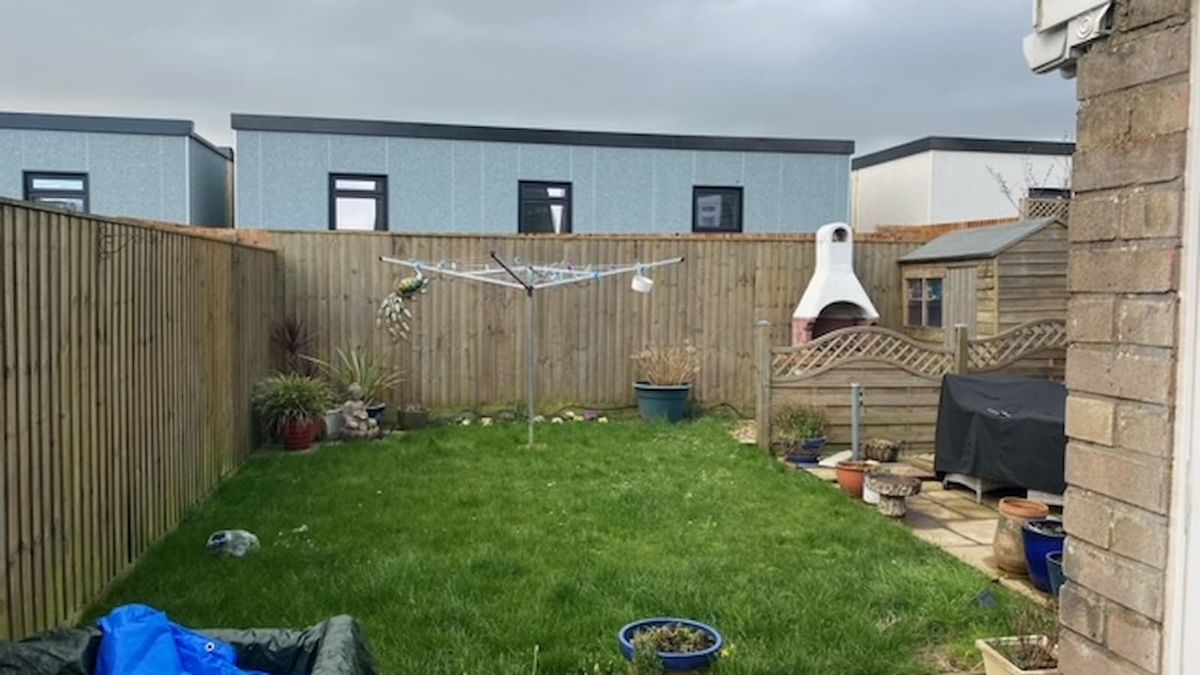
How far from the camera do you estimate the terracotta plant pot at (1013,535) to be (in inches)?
179

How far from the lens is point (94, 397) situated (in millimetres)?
3938

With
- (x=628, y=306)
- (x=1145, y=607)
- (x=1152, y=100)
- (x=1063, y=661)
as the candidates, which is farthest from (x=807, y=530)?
(x=628, y=306)

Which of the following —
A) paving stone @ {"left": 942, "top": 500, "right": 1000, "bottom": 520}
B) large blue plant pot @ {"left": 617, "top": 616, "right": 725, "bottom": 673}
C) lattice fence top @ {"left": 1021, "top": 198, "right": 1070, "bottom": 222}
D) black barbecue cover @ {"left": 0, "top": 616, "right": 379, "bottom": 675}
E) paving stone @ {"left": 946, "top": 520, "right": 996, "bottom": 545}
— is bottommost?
paving stone @ {"left": 946, "top": 520, "right": 996, "bottom": 545}

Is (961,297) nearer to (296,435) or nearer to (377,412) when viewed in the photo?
(377,412)

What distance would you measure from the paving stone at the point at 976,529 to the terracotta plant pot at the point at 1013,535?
580 millimetres

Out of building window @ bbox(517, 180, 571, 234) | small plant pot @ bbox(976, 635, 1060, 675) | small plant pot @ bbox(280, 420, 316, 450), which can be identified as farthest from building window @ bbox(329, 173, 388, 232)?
small plant pot @ bbox(976, 635, 1060, 675)

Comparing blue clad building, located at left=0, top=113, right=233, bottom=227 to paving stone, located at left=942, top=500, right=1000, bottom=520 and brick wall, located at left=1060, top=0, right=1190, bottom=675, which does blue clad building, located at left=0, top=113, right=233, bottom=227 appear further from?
brick wall, located at left=1060, top=0, right=1190, bottom=675

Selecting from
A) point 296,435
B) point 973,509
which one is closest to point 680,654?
point 973,509

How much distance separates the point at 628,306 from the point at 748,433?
6.99 ft

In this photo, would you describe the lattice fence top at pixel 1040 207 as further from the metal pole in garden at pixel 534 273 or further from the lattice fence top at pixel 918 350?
the metal pole in garden at pixel 534 273

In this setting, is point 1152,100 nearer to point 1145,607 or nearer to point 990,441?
point 1145,607

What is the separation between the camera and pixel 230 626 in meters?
3.71

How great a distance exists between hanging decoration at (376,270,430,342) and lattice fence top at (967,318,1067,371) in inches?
207

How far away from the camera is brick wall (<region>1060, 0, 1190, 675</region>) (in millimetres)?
1978
